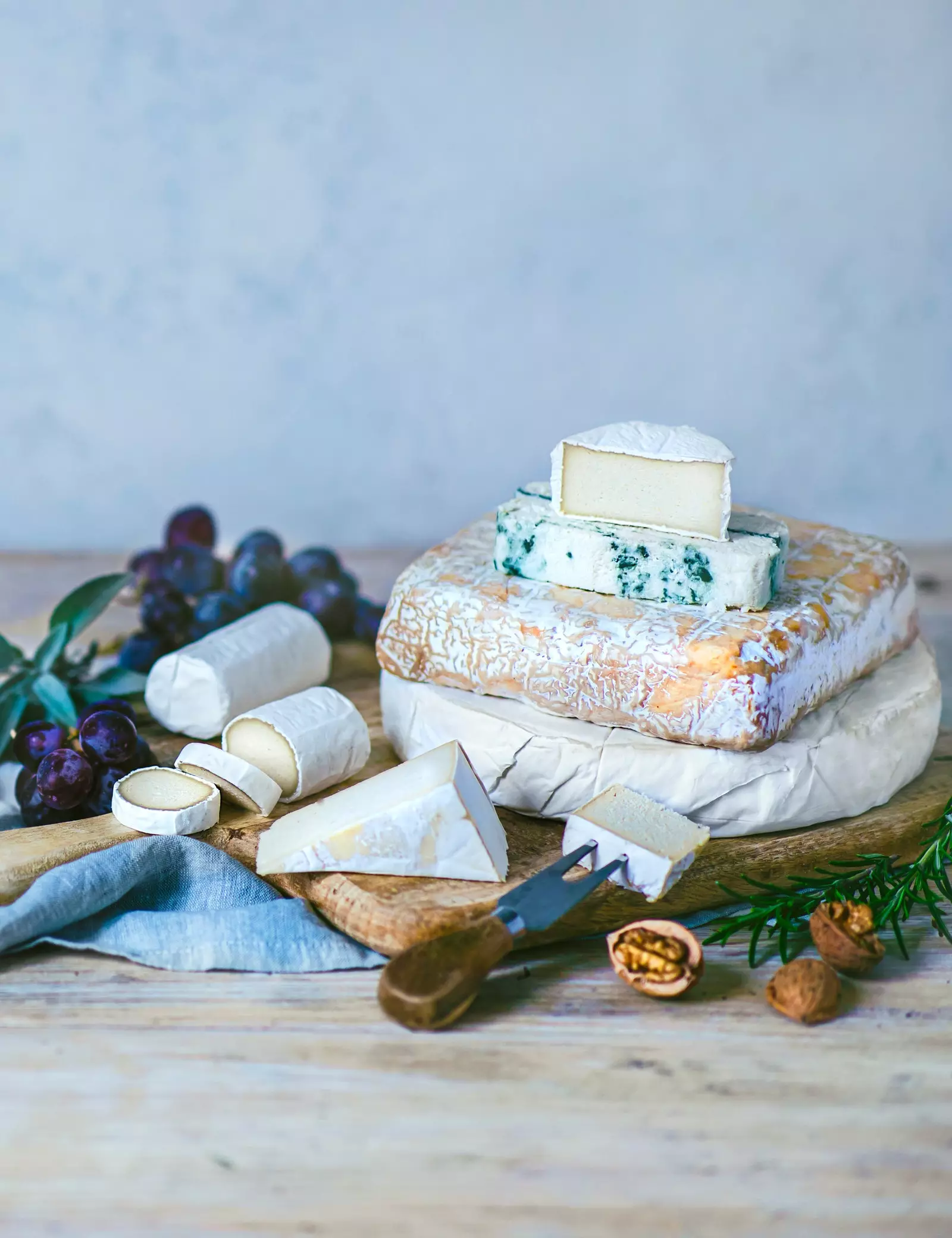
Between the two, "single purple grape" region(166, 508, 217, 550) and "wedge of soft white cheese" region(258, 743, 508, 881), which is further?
"single purple grape" region(166, 508, 217, 550)

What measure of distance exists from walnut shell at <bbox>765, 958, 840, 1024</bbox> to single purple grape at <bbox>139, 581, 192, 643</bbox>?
3.79 feet

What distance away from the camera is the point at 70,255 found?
2.85 meters

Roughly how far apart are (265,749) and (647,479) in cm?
61

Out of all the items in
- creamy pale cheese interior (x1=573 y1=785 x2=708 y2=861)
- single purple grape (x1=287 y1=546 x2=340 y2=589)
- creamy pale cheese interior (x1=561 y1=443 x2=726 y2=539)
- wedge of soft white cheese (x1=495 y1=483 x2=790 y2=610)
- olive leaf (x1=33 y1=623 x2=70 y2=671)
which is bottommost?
creamy pale cheese interior (x1=573 y1=785 x2=708 y2=861)

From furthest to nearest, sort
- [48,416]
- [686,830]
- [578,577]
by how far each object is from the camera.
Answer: [48,416] → [578,577] → [686,830]

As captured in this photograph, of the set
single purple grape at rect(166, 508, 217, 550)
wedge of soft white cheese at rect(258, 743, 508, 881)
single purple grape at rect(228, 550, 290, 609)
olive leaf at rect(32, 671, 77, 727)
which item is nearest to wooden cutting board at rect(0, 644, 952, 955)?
wedge of soft white cheese at rect(258, 743, 508, 881)

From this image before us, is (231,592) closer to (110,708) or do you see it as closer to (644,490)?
(110,708)

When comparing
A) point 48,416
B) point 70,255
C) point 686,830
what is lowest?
point 686,830

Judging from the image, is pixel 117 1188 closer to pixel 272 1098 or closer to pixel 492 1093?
pixel 272 1098

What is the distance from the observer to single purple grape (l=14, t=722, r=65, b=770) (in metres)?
1.65

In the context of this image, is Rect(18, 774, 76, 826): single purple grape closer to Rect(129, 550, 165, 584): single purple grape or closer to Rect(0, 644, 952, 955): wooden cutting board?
Rect(0, 644, 952, 955): wooden cutting board

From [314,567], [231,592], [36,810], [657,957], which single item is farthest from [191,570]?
[657,957]

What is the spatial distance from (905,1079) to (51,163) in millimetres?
2596

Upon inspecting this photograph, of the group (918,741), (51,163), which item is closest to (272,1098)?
(918,741)
